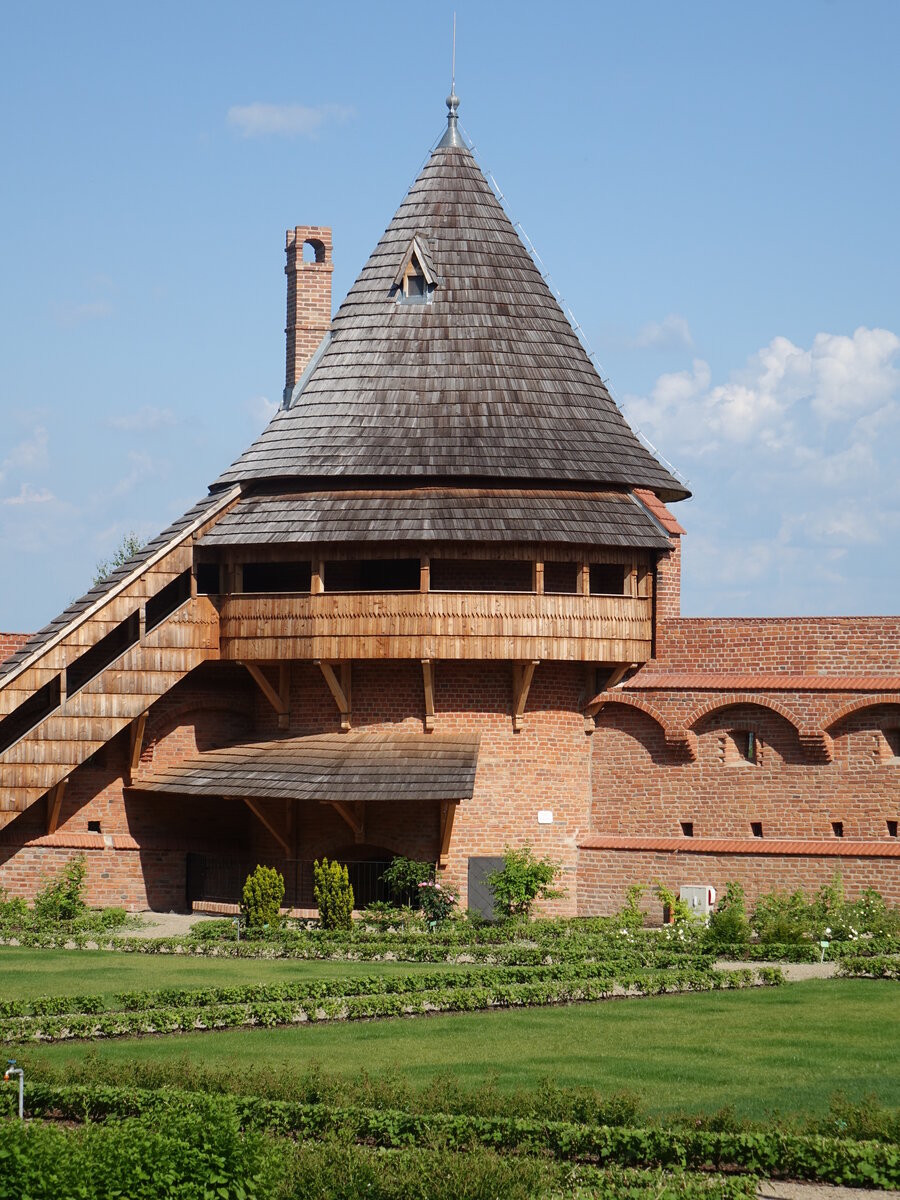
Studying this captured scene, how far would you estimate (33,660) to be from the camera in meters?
25.0

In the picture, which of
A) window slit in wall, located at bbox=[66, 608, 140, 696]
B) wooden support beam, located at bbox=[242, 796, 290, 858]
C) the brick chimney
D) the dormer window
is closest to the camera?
wooden support beam, located at bbox=[242, 796, 290, 858]

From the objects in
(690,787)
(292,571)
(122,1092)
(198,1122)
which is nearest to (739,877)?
(690,787)

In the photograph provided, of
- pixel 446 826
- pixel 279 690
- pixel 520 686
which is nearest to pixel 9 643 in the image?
pixel 279 690

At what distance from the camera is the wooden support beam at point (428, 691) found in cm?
2467

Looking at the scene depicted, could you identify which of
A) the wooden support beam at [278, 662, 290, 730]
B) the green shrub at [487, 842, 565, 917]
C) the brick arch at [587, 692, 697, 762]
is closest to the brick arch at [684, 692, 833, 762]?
the brick arch at [587, 692, 697, 762]

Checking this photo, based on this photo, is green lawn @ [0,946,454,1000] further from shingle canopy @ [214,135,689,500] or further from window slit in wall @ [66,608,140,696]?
shingle canopy @ [214,135,689,500]

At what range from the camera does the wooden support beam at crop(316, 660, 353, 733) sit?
25.1 meters

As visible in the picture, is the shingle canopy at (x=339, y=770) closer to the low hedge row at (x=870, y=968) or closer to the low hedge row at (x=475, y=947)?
the low hedge row at (x=475, y=947)

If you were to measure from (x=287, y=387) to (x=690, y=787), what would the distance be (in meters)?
10.2

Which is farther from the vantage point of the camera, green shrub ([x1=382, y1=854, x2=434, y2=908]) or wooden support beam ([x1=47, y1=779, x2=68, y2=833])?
wooden support beam ([x1=47, y1=779, x2=68, y2=833])

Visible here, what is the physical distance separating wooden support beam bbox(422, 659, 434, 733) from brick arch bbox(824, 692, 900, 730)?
5.29 metres

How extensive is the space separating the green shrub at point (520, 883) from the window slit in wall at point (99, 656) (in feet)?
21.7

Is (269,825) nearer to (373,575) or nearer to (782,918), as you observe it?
(373,575)

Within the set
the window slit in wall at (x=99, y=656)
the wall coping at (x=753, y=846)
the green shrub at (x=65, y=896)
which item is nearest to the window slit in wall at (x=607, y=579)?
the wall coping at (x=753, y=846)
